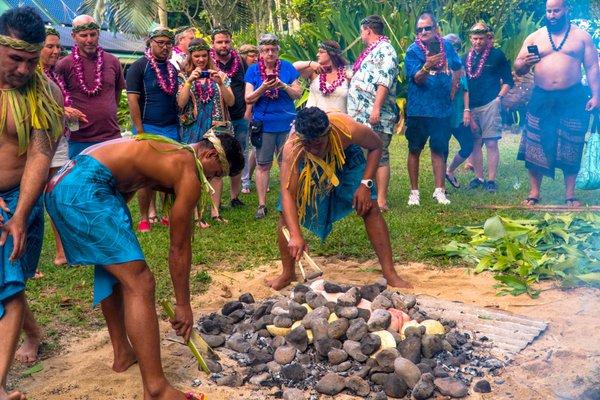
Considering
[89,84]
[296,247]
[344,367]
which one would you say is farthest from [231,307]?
[89,84]

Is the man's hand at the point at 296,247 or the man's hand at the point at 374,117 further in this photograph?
the man's hand at the point at 374,117

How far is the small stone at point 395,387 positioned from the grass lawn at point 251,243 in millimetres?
2207

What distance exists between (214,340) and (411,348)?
4.19 ft

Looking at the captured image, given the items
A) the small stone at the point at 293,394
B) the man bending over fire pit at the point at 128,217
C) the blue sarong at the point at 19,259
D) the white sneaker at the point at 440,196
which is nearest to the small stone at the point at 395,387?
the small stone at the point at 293,394

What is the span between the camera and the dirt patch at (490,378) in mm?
4293

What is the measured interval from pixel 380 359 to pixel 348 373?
0.21 m

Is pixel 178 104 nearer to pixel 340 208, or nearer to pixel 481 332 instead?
pixel 340 208

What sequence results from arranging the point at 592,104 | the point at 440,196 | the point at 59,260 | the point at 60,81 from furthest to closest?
the point at 440,196, the point at 592,104, the point at 60,81, the point at 59,260

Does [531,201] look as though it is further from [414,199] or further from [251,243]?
[251,243]

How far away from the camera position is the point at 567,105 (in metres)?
8.23

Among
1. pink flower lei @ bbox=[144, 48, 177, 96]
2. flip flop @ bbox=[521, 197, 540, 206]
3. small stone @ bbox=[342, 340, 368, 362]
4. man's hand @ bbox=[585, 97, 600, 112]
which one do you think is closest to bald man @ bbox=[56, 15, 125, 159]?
pink flower lei @ bbox=[144, 48, 177, 96]

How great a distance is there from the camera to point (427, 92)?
27.9ft

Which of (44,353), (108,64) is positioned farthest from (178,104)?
(44,353)

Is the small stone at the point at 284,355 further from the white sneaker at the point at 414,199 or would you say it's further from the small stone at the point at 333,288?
the white sneaker at the point at 414,199
